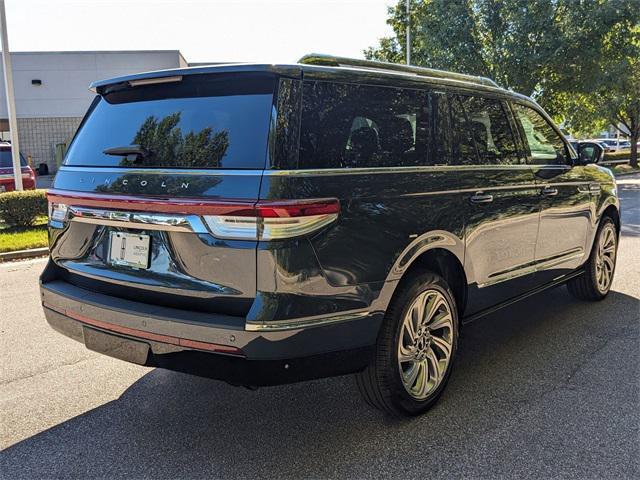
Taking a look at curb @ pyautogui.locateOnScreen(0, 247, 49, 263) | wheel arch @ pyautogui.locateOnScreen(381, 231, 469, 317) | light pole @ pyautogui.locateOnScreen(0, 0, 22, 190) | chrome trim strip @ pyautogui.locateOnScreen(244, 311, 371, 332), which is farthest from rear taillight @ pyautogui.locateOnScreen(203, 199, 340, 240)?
light pole @ pyautogui.locateOnScreen(0, 0, 22, 190)

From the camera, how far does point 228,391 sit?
3.68 metres

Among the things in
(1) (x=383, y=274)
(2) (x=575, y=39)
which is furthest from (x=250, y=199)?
(2) (x=575, y=39)

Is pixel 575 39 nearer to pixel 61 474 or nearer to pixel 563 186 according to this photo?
Result: pixel 563 186

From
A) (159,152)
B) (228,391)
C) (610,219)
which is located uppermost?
(159,152)

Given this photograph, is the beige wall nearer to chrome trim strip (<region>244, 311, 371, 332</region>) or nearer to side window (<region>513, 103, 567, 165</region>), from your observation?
side window (<region>513, 103, 567, 165</region>)

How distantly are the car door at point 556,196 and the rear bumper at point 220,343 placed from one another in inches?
86.1

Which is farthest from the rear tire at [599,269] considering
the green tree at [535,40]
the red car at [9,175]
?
the green tree at [535,40]

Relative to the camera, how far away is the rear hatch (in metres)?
2.61

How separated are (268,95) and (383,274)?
104cm

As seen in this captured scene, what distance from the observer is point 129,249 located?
2.90 meters

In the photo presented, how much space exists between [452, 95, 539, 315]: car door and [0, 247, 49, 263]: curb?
724 cm

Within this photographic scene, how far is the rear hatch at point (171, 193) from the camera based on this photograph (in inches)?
103

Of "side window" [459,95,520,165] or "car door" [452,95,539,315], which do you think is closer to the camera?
"car door" [452,95,539,315]

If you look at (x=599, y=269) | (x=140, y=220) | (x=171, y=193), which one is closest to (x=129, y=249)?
(x=140, y=220)
